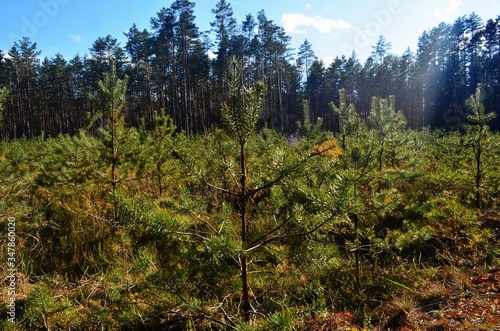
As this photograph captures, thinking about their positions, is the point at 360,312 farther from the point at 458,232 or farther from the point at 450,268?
the point at 458,232

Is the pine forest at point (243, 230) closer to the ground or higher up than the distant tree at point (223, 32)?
closer to the ground

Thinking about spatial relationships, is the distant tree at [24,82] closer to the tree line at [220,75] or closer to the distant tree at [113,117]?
the tree line at [220,75]

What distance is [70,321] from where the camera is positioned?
9.30 ft

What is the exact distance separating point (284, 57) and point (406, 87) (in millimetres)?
20066

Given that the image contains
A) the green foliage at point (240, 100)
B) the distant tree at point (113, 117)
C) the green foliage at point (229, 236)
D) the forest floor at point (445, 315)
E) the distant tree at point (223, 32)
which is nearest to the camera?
the green foliage at point (240, 100)

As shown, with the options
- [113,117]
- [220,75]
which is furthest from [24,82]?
[113,117]

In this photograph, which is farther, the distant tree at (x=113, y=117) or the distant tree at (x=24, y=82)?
the distant tree at (x=24, y=82)

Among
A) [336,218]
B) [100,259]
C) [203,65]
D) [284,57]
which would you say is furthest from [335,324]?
[284,57]

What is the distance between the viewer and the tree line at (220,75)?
33.4 metres

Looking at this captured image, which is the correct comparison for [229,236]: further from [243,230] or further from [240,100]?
[240,100]

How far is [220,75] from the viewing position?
3319 cm

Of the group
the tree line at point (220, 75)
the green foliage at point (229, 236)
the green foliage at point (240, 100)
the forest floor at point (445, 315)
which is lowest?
the forest floor at point (445, 315)

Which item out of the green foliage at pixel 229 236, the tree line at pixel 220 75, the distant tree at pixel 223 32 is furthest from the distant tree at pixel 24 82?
the green foliage at pixel 229 236

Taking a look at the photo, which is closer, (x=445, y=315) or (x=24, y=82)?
(x=445, y=315)
